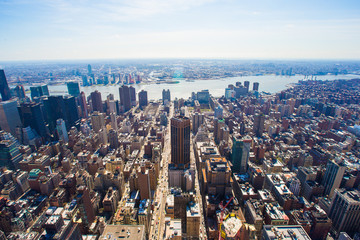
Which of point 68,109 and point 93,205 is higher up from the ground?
point 68,109

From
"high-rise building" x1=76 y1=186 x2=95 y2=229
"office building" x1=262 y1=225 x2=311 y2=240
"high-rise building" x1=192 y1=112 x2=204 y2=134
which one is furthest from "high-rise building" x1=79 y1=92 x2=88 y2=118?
"office building" x1=262 y1=225 x2=311 y2=240

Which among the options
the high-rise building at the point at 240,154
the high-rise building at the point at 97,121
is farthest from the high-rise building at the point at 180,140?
the high-rise building at the point at 97,121

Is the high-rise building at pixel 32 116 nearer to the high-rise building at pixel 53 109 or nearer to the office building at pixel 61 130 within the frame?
the high-rise building at pixel 53 109

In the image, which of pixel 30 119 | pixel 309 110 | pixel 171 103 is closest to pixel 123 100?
pixel 171 103

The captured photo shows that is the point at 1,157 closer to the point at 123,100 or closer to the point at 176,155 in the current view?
the point at 176,155

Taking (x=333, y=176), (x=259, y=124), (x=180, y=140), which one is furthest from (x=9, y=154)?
(x=333, y=176)

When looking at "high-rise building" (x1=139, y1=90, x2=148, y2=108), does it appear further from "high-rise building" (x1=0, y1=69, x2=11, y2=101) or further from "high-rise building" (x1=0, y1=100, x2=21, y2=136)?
"high-rise building" (x1=0, y1=69, x2=11, y2=101)
